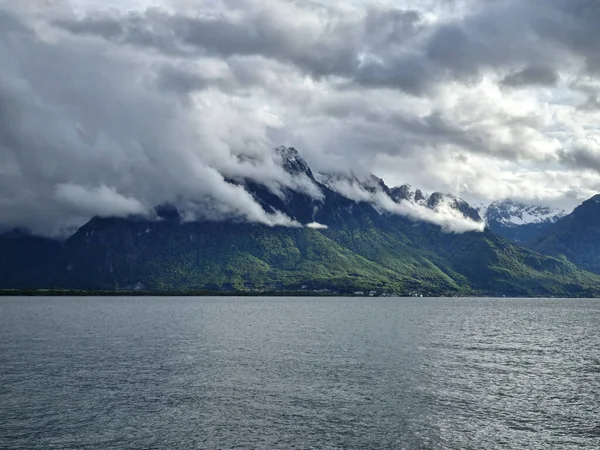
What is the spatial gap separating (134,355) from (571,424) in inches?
3759

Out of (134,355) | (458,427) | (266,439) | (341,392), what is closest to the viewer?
(266,439)

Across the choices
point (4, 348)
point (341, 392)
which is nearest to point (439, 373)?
point (341, 392)

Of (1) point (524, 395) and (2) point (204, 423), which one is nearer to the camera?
(2) point (204, 423)

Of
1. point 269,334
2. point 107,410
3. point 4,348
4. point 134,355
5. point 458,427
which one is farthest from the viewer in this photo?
point 269,334

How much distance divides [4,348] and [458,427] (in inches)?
→ 4715

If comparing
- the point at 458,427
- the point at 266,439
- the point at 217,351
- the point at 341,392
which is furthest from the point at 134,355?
the point at 458,427

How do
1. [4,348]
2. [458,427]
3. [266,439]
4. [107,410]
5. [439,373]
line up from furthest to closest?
1. [4,348]
2. [439,373]
3. [107,410]
4. [458,427]
5. [266,439]

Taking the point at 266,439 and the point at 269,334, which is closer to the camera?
the point at 266,439

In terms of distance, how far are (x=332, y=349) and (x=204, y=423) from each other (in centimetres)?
7743

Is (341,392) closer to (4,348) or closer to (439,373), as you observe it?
(439,373)

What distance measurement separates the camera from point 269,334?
7525 inches

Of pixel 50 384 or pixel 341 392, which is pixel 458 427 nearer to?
pixel 341 392

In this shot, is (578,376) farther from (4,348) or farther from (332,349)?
(4,348)

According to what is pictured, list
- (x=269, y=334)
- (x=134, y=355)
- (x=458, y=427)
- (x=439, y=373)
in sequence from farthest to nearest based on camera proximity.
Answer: (x=269, y=334), (x=134, y=355), (x=439, y=373), (x=458, y=427)
